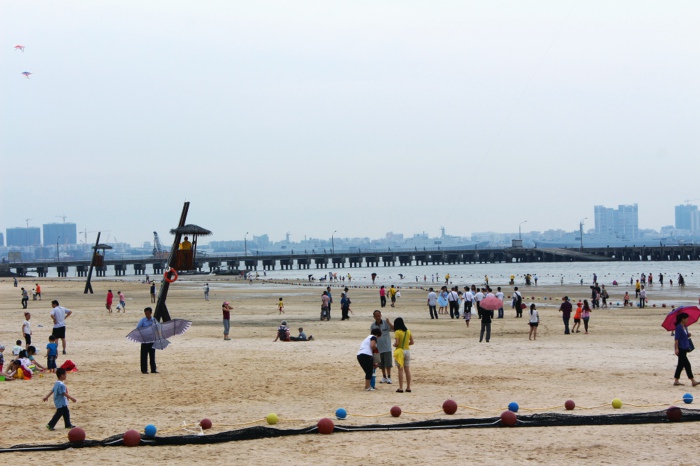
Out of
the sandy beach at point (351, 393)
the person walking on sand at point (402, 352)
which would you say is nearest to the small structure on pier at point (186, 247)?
the sandy beach at point (351, 393)

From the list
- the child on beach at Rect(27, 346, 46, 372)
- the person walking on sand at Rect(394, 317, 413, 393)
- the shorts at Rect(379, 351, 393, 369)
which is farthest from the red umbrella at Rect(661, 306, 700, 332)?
the child on beach at Rect(27, 346, 46, 372)

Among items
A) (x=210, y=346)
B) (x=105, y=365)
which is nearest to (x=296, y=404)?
(x=105, y=365)

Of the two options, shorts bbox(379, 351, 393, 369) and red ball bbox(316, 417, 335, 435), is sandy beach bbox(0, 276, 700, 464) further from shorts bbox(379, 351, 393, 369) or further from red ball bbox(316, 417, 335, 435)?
shorts bbox(379, 351, 393, 369)

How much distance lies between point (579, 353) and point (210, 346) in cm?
950

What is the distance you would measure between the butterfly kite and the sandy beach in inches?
25.7

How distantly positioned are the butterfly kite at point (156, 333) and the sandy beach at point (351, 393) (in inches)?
25.7

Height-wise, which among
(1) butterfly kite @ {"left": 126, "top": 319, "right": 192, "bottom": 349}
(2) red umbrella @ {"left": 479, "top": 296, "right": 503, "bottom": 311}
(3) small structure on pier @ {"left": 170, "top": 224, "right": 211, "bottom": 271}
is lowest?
(1) butterfly kite @ {"left": 126, "top": 319, "right": 192, "bottom": 349}

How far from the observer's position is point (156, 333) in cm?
1700

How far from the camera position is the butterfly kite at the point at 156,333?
16.8m

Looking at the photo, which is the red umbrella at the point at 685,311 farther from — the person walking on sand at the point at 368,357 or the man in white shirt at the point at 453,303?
the man in white shirt at the point at 453,303

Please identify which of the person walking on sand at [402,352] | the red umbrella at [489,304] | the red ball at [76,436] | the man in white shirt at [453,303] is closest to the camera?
the red ball at [76,436]

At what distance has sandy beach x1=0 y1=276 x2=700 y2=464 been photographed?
10.2 meters

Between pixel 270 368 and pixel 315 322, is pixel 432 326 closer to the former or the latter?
pixel 315 322

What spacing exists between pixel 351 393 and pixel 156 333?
16.1 ft
